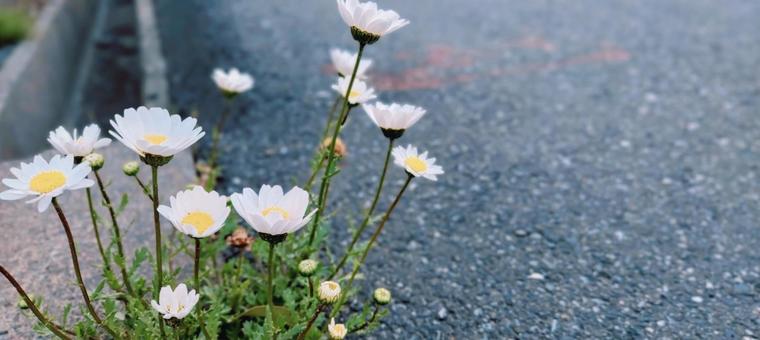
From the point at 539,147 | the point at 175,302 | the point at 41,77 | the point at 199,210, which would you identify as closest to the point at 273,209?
the point at 199,210

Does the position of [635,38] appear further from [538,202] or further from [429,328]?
[429,328]

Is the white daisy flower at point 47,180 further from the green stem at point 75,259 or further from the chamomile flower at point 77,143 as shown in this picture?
the chamomile flower at point 77,143

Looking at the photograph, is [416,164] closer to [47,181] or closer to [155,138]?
[155,138]

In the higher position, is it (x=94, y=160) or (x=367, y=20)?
(x=367, y=20)

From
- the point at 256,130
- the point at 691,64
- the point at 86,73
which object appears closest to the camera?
the point at 256,130

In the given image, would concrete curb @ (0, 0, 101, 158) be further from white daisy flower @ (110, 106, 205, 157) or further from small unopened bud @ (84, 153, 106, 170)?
white daisy flower @ (110, 106, 205, 157)

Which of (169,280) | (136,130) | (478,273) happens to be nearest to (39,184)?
(136,130)
